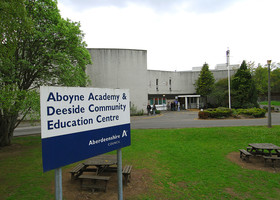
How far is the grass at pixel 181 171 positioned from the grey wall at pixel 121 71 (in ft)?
59.3

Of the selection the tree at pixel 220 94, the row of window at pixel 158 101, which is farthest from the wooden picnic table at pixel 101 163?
the tree at pixel 220 94

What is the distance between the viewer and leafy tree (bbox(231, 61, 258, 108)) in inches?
1195

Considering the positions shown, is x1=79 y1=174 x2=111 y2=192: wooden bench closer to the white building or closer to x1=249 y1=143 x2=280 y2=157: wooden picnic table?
x1=249 y1=143 x2=280 y2=157: wooden picnic table

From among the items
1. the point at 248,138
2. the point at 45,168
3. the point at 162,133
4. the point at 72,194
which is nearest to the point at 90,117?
the point at 45,168

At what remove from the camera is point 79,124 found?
2.49 metres

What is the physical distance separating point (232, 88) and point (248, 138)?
83.1ft

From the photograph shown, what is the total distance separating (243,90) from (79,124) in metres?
34.6

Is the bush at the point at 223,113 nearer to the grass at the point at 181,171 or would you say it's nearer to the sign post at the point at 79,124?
the grass at the point at 181,171

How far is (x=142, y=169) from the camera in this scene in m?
6.36

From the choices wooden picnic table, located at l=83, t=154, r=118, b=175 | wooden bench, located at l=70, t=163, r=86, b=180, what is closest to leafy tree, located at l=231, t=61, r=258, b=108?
wooden picnic table, located at l=83, t=154, r=118, b=175

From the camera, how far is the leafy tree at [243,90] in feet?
99.6

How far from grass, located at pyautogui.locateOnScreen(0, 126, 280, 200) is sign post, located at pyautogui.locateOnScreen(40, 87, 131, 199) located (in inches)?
101

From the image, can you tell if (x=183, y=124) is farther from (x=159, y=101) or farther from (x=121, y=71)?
(x=159, y=101)

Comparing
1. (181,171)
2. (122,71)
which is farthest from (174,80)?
(181,171)
